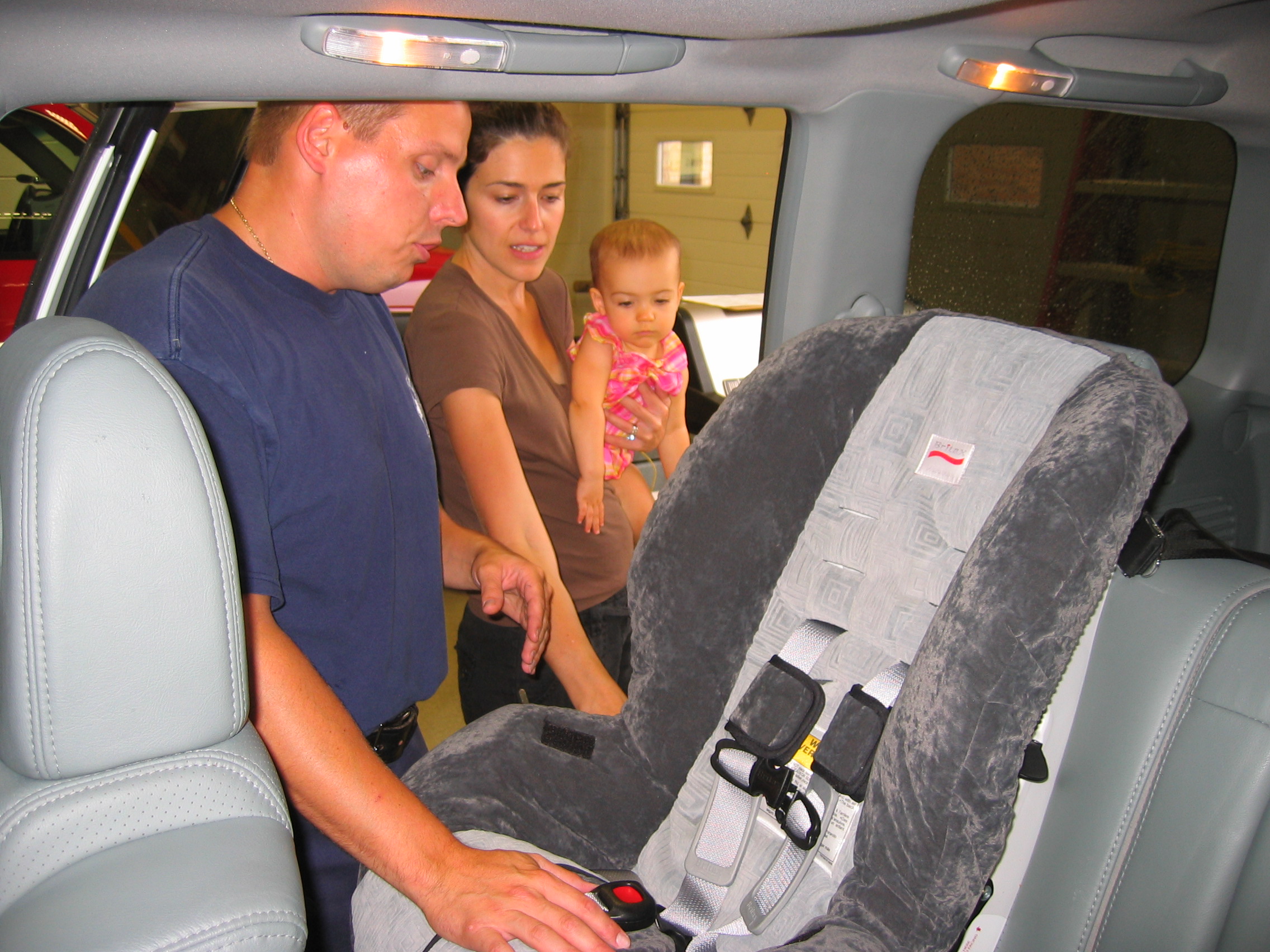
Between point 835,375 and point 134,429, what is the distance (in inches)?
38.3

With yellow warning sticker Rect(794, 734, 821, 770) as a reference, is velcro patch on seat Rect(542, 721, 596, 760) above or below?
below

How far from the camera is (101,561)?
0.68 m

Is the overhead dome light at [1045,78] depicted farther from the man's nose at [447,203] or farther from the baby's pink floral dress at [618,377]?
the man's nose at [447,203]

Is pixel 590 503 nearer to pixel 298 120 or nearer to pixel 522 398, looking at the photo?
pixel 522 398

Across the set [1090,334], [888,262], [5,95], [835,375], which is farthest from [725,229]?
[5,95]

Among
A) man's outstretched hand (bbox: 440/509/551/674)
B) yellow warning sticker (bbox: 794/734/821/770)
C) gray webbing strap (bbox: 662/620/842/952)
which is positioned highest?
man's outstretched hand (bbox: 440/509/551/674)

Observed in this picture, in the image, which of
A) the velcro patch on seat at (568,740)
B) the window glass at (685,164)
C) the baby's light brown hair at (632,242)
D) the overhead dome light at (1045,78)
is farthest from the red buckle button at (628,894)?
the window glass at (685,164)

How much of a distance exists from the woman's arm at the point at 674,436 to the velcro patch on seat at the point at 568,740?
32.5 inches

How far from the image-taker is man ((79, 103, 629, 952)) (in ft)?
3.16

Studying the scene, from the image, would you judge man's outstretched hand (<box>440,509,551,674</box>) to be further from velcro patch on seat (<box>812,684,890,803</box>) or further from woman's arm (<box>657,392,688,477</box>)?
woman's arm (<box>657,392,688,477</box>)

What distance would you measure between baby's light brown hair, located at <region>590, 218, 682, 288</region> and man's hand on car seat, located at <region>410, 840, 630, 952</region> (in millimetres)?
1305

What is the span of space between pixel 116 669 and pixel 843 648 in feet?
3.12

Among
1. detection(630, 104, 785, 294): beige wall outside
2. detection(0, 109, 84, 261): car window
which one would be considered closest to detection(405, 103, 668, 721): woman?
detection(0, 109, 84, 261): car window

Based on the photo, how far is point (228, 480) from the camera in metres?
0.95
